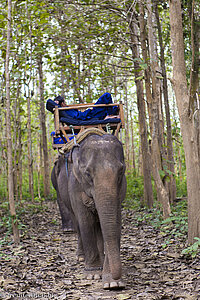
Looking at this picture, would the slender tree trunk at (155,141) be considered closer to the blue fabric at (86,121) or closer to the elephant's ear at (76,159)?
the blue fabric at (86,121)

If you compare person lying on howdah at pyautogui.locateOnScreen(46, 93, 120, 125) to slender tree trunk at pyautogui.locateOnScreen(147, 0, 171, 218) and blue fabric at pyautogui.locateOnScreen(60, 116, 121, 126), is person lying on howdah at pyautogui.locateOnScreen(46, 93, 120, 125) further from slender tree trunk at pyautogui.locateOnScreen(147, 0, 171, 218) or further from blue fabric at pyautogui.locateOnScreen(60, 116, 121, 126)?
slender tree trunk at pyautogui.locateOnScreen(147, 0, 171, 218)

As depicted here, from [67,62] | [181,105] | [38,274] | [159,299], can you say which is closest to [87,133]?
[181,105]

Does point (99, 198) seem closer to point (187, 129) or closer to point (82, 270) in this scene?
point (82, 270)

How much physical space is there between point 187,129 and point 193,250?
5.27 ft

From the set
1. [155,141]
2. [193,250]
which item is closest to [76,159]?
[193,250]

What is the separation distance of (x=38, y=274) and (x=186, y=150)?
8.32 feet

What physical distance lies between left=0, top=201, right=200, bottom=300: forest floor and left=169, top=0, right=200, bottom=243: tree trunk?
1.65 ft

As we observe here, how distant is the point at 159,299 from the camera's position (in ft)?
11.0

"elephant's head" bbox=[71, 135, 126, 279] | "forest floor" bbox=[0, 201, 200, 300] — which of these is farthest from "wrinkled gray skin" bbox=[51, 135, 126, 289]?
"forest floor" bbox=[0, 201, 200, 300]

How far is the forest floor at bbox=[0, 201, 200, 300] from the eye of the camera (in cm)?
364

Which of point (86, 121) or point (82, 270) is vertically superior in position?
point (86, 121)

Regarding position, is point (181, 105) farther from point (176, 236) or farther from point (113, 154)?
point (176, 236)

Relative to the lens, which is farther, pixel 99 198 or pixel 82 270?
pixel 82 270

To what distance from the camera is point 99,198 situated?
156 inches
